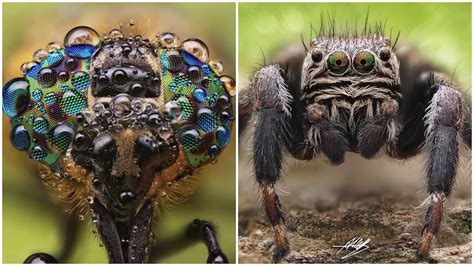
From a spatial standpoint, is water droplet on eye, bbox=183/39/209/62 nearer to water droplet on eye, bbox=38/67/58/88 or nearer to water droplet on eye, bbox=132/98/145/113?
water droplet on eye, bbox=132/98/145/113

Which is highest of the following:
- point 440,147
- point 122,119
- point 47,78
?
point 47,78

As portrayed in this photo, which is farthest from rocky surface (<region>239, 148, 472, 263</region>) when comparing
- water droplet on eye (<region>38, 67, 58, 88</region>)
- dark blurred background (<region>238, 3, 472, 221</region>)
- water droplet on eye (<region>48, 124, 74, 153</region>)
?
water droplet on eye (<region>38, 67, 58, 88</region>)

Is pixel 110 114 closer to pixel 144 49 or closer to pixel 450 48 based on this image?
pixel 144 49

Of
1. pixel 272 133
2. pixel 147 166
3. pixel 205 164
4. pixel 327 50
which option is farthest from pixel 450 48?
pixel 147 166

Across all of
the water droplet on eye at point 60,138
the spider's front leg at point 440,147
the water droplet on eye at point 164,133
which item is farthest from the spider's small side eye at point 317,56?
the water droplet on eye at point 60,138

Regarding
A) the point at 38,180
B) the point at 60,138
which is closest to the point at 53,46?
the point at 60,138

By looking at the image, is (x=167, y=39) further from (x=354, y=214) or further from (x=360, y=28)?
(x=354, y=214)

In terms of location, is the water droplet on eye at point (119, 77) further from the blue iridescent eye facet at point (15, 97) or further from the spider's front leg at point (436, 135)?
the spider's front leg at point (436, 135)
